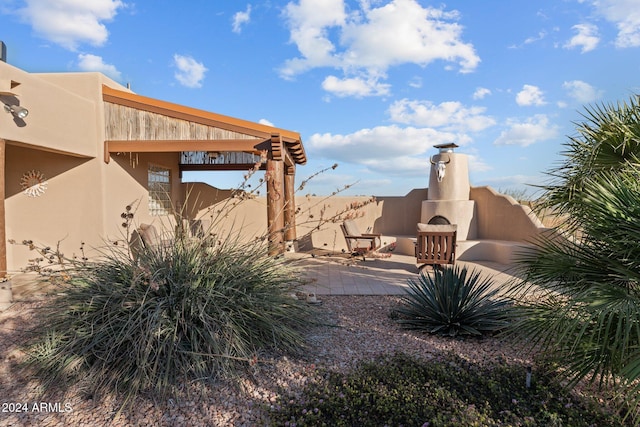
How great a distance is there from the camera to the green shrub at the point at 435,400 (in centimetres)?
240

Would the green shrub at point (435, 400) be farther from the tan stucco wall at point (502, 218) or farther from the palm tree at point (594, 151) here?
the tan stucco wall at point (502, 218)

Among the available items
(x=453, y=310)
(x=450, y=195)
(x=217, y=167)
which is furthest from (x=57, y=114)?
(x=450, y=195)

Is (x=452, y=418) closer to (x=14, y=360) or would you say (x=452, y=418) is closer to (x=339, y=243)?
(x=14, y=360)

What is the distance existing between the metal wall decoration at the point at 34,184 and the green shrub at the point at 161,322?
5.22 m

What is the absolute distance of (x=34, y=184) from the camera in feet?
24.9

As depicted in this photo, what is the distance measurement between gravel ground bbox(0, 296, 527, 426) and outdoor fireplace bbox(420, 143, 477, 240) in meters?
6.63

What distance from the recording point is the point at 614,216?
254 centimetres

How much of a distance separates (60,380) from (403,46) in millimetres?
8239

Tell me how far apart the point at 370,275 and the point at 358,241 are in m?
2.63

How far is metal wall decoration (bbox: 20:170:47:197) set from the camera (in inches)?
299

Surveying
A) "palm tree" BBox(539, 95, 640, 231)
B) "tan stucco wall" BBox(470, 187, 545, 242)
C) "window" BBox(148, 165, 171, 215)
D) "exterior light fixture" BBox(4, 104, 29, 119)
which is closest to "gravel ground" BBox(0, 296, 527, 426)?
"palm tree" BBox(539, 95, 640, 231)

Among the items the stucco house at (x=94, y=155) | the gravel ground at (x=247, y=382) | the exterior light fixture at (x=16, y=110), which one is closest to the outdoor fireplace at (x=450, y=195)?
the stucco house at (x=94, y=155)

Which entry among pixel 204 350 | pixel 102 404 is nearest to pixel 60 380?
pixel 102 404

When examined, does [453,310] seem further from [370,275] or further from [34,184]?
[34,184]
